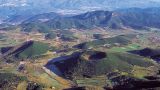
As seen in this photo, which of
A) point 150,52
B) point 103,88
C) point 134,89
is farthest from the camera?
point 150,52

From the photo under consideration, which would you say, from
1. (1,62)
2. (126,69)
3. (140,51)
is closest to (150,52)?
(140,51)

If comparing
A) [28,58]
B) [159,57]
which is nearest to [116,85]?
[159,57]

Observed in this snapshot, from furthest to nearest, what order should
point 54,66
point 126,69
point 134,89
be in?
point 54,66 < point 126,69 < point 134,89

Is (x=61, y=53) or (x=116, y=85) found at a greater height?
(x=116, y=85)

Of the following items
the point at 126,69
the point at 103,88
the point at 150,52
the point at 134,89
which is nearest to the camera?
the point at 134,89

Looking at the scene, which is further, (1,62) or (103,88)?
(1,62)

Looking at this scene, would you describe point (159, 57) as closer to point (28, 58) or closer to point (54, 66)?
point (54, 66)

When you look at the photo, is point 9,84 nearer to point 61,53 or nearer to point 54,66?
point 54,66

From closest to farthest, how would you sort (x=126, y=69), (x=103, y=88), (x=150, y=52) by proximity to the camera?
1. (x=103, y=88)
2. (x=126, y=69)
3. (x=150, y=52)

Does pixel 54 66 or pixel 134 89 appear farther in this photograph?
pixel 54 66
